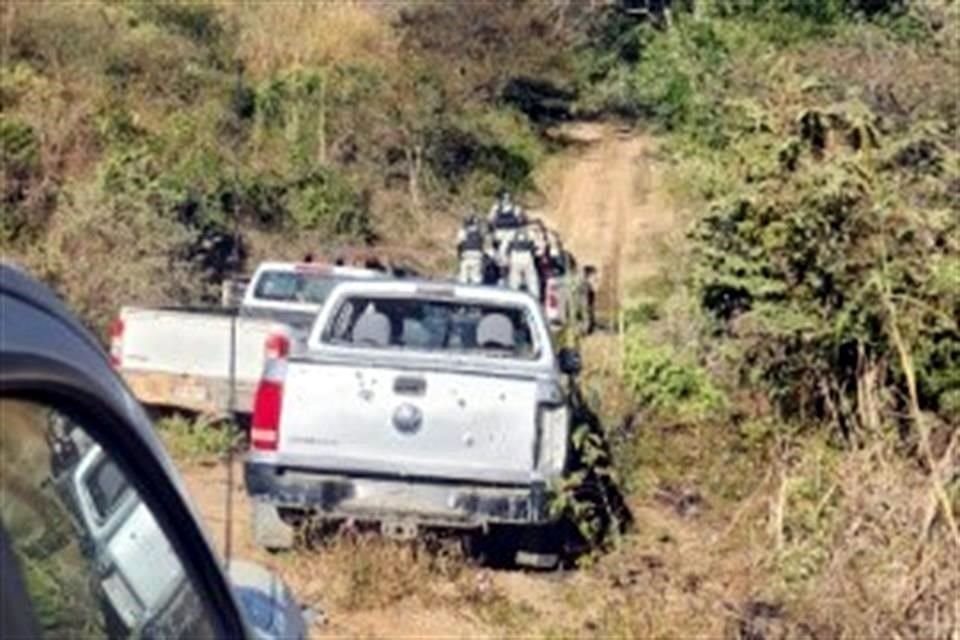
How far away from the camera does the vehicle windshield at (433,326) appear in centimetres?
1151

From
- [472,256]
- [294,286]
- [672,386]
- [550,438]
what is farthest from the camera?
[472,256]

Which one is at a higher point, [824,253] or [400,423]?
[824,253]

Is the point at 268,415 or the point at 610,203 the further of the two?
the point at 610,203

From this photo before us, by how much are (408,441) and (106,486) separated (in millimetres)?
8115

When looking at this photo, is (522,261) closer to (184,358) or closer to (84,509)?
(184,358)

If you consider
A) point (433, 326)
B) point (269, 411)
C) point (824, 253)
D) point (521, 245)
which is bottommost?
point (521, 245)

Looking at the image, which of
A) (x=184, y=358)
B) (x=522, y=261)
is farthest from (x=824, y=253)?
(x=522, y=261)

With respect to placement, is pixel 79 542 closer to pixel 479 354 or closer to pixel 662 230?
pixel 479 354

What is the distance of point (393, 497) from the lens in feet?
34.6

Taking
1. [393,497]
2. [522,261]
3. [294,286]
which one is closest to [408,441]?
[393,497]

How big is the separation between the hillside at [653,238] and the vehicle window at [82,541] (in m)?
4.55

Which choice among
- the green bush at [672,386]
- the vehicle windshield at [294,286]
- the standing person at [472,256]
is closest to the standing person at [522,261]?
the standing person at [472,256]

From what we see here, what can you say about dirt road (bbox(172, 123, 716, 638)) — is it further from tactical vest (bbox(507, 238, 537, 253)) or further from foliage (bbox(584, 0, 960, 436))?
tactical vest (bbox(507, 238, 537, 253))

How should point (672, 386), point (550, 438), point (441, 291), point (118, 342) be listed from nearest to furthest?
point (550, 438), point (441, 291), point (672, 386), point (118, 342)
